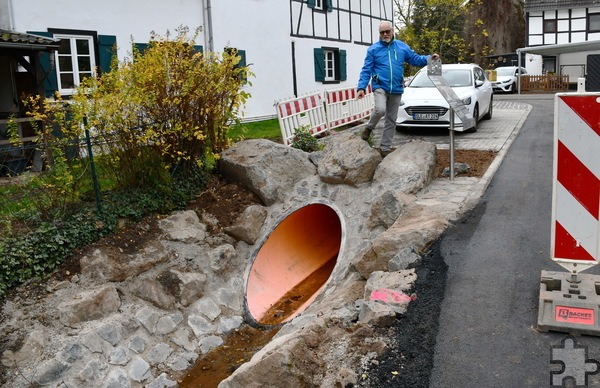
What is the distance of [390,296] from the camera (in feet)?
18.4

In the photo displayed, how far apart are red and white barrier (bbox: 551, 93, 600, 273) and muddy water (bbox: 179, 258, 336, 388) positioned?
4.06 m

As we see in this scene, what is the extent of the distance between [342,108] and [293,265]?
261 inches

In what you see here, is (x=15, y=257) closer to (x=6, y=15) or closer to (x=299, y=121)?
(x=299, y=121)

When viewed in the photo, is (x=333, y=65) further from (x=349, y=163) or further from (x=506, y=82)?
(x=349, y=163)

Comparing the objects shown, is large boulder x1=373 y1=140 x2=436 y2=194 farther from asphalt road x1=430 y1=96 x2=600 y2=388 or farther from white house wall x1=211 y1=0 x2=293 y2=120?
white house wall x1=211 y1=0 x2=293 y2=120

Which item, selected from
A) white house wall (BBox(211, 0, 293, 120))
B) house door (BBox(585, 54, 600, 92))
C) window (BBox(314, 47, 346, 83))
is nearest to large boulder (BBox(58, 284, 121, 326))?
white house wall (BBox(211, 0, 293, 120))

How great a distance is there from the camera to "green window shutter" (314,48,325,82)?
23234 millimetres

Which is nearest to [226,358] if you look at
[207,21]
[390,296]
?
[390,296]

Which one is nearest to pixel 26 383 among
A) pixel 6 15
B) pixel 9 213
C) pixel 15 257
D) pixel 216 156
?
pixel 15 257

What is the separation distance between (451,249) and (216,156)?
14.9 ft

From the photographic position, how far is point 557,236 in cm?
502

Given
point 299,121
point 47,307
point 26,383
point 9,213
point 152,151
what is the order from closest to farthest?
point 26,383, point 47,307, point 9,213, point 152,151, point 299,121

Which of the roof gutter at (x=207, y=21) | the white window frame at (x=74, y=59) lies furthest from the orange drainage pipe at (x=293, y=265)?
the roof gutter at (x=207, y=21)

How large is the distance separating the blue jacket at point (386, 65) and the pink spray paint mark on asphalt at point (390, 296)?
4863 millimetres
